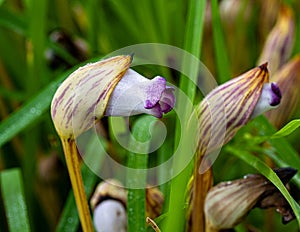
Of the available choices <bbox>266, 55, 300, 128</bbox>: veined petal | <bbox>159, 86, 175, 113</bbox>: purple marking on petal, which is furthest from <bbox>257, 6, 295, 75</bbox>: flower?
<bbox>159, 86, 175, 113</bbox>: purple marking on petal

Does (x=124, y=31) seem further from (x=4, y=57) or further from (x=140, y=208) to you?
(x=140, y=208)

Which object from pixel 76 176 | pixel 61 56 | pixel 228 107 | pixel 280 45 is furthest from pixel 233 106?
pixel 61 56

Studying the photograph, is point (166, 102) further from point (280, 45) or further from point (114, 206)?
point (280, 45)

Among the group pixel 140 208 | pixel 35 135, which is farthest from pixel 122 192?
pixel 35 135

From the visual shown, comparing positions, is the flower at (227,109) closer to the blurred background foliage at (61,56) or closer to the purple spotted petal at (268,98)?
the purple spotted petal at (268,98)

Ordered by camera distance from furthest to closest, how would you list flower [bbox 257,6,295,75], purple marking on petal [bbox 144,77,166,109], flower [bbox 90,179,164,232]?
flower [bbox 257,6,295,75] → flower [bbox 90,179,164,232] → purple marking on petal [bbox 144,77,166,109]

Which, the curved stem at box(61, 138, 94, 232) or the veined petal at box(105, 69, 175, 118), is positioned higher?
the veined petal at box(105, 69, 175, 118)

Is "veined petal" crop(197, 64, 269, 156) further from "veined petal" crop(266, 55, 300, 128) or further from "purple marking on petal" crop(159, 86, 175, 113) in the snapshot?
"veined petal" crop(266, 55, 300, 128)
